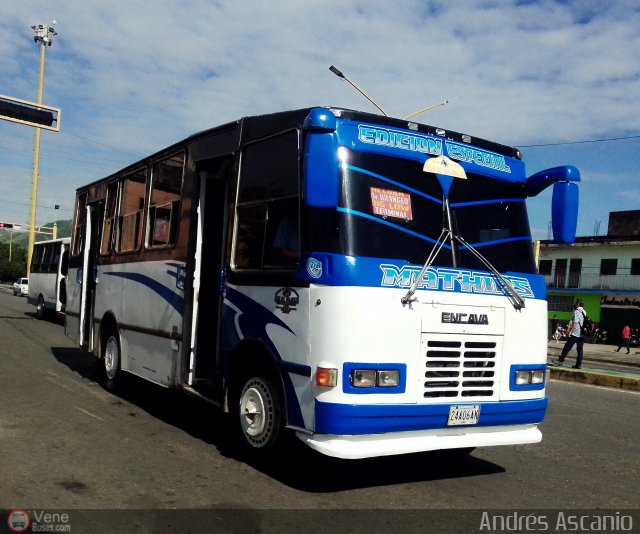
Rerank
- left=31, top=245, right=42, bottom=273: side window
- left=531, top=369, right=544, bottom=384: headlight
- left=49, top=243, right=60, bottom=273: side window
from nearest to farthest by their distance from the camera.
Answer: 1. left=531, top=369, right=544, bottom=384: headlight
2. left=49, top=243, right=60, bottom=273: side window
3. left=31, top=245, right=42, bottom=273: side window

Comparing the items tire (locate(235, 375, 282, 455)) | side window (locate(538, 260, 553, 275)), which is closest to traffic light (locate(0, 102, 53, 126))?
tire (locate(235, 375, 282, 455))

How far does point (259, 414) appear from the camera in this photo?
568 cm

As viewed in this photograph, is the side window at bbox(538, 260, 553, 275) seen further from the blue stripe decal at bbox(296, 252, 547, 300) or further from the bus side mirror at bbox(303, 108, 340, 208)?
the bus side mirror at bbox(303, 108, 340, 208)

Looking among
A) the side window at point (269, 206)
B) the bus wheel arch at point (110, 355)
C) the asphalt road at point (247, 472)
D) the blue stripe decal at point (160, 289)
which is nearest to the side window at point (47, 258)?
the bus wheel arch at point (110, 355)

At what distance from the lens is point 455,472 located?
19.5ft

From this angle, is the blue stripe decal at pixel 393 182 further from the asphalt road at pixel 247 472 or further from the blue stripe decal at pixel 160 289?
the blue stripe decal at pixel 160 289

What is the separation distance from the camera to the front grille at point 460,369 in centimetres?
522

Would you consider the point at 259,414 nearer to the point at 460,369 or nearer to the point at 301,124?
the point at 460,369

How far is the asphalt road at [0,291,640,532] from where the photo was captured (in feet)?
15.6

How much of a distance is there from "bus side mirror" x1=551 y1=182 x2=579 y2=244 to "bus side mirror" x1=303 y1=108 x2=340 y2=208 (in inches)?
88.3

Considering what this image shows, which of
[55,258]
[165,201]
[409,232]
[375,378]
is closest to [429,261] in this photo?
[409,232]

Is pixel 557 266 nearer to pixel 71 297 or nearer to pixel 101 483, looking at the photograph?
pixel 71 297

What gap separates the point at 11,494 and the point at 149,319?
11.2 ft

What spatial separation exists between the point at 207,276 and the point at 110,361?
322 centimetres
